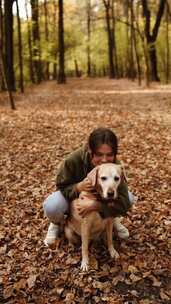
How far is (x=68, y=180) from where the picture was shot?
402 cm

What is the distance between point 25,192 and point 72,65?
46.3 metres

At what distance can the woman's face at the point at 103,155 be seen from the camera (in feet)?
11.7

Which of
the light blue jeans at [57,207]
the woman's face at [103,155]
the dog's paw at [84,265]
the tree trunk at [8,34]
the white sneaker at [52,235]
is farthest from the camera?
the tree trunk at [8,34]

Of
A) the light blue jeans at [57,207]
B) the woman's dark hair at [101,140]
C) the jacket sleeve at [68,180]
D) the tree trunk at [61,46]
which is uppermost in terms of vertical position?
the tree trunk at [61,46]

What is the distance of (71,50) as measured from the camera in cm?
4344

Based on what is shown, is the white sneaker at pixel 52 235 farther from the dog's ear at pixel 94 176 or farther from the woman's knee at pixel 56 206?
the dog's ear at pixel 94 176

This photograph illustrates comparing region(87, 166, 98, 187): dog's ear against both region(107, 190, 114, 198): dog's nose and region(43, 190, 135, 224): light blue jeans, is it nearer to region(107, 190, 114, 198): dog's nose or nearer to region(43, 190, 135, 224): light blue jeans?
region(107, 190, 114, 198): dog's nose

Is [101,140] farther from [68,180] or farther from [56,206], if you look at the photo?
[56,206]

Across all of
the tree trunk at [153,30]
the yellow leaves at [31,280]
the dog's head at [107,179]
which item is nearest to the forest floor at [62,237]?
the yellow leaves at [31,280]

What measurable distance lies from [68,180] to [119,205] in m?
0.66

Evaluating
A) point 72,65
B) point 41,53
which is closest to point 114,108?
point 41,53

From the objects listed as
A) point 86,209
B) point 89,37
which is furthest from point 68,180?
point 89,37

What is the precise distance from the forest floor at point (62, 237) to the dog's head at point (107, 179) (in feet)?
3.44

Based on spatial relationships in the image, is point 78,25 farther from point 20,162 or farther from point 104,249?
point 104,249
